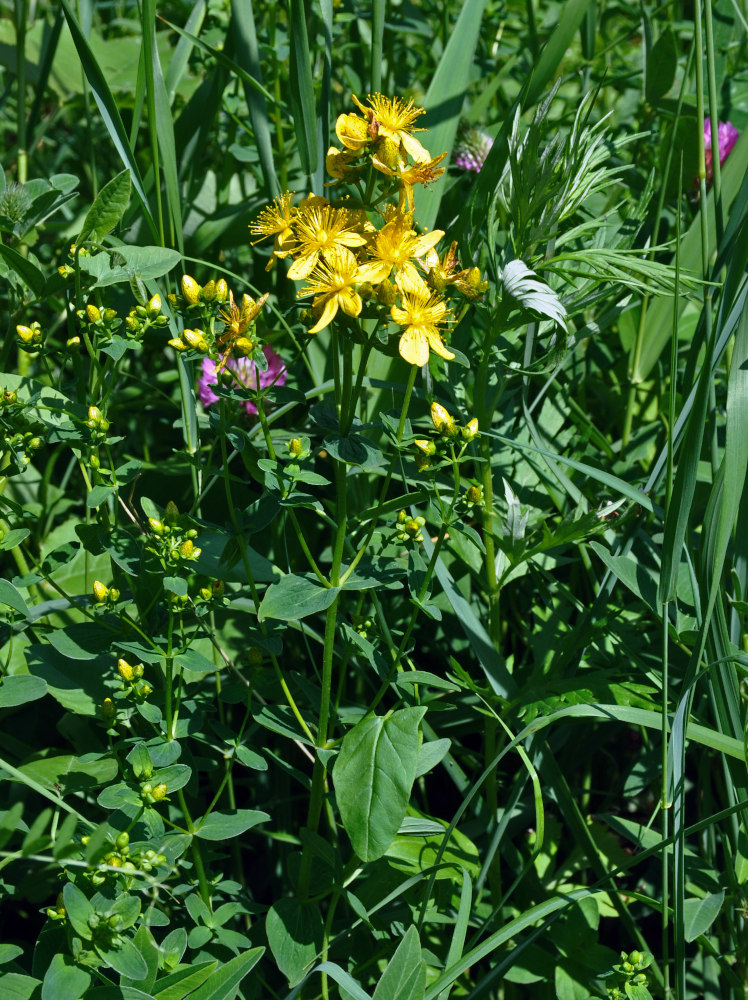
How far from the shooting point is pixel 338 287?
829 mm

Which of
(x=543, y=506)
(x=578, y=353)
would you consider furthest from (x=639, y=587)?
(x=578, y=353)

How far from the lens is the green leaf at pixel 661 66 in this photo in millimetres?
1450

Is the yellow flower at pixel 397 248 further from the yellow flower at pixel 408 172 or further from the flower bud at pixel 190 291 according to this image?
the flower bud at pixel 190 291

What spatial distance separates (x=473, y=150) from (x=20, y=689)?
3.83ft

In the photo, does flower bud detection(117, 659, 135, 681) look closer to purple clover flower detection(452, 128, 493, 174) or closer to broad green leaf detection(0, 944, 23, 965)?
broad green leaf detection(0, 944, 23, 965)

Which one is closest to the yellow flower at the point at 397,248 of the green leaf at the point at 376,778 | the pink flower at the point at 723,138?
the green leaf at the point at 376,778

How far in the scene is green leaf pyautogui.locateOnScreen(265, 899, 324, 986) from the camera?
36.9 inches

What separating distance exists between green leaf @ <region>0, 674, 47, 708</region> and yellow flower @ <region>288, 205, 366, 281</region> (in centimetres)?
49

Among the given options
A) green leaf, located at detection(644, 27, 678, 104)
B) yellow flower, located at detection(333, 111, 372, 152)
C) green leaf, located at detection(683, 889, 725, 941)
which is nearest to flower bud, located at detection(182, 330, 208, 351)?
yellow flower, located at detection(333, 111, 372, 152)

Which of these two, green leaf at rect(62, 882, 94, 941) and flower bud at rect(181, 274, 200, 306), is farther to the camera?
flower bud at rect(181, 274, 200, 306)

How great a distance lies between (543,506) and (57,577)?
2.40 ft

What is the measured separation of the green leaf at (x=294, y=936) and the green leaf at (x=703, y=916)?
39 cm

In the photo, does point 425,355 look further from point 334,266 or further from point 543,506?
point 543,506

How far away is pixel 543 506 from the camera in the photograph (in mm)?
1294
